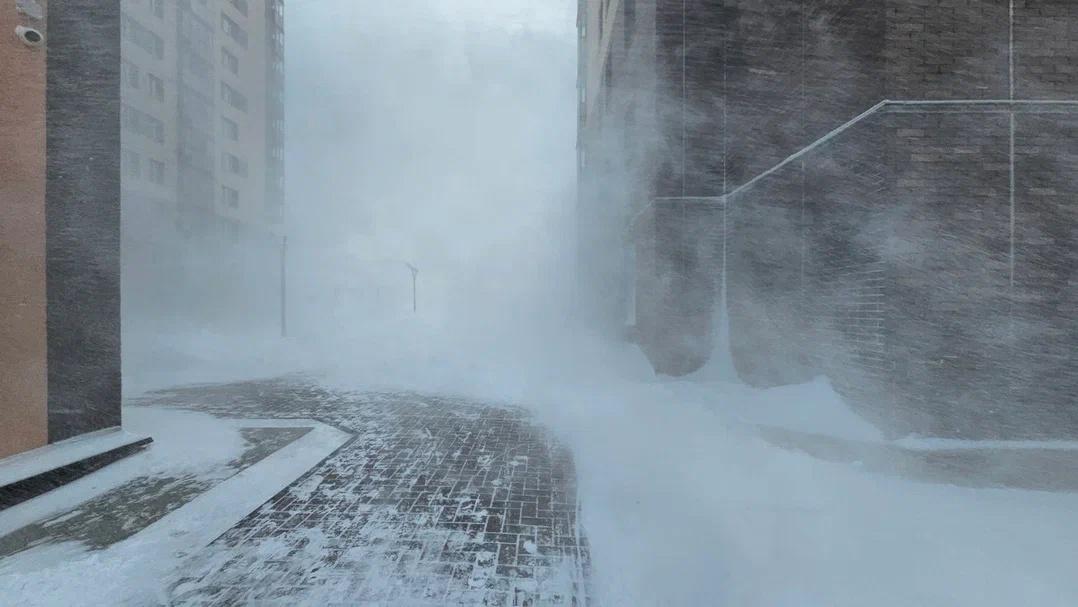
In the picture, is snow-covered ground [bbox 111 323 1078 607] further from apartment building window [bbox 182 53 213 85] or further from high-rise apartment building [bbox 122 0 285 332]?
apartment building window [bbox 182 53 213 85]

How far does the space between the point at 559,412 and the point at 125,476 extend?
14.2ft

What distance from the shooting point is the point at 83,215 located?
503 cm

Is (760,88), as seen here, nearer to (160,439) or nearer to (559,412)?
(559,412)

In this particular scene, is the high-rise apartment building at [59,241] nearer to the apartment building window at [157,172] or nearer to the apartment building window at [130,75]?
the apartment building window at [130,75]

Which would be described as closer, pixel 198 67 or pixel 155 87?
pixel 155 87

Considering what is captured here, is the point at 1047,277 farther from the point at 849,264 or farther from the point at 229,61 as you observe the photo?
the point at 229,61

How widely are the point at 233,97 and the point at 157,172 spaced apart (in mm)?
8007

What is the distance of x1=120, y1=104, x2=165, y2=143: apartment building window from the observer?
792 inches

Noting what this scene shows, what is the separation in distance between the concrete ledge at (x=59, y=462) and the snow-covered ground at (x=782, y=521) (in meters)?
3.88

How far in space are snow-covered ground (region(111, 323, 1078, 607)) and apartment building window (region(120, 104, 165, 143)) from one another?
2081 cm

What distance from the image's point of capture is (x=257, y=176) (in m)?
29.1

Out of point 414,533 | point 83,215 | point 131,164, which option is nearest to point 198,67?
point 131,164

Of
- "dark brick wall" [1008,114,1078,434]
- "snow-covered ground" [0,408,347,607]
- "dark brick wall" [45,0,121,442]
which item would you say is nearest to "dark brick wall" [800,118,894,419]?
"dark brick wall" [1008,114,1078,434]

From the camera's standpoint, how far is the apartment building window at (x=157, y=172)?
20.9 m
